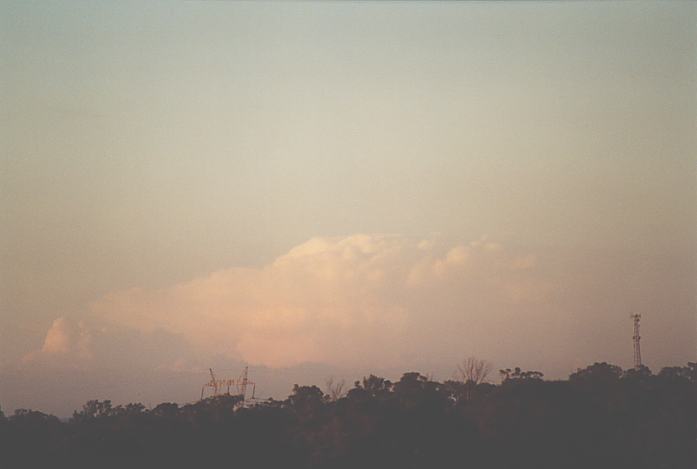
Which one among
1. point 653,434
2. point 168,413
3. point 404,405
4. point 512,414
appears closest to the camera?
point 653,434

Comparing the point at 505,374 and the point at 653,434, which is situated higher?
the point at 505,374

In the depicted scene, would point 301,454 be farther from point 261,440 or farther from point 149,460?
point 149,460

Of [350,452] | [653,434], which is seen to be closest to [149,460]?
[350,452]

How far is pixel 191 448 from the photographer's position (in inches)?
1522

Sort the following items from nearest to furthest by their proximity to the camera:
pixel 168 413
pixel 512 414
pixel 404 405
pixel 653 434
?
pixel 653 434
pixel 512 414
pixel 404 405
pixel 168 413

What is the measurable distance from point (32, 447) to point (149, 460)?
18.7ft

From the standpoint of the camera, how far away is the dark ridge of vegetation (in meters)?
33.0

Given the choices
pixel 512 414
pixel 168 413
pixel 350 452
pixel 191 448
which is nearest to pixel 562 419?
pixel 512 414

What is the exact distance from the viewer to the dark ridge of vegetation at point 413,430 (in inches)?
1300

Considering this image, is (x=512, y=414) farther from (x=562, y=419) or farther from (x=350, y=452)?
(x=350, y=452)

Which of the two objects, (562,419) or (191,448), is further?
(191,448)

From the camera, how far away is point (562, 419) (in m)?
34.3

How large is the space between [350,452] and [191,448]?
7.97 m

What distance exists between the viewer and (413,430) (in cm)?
3584
